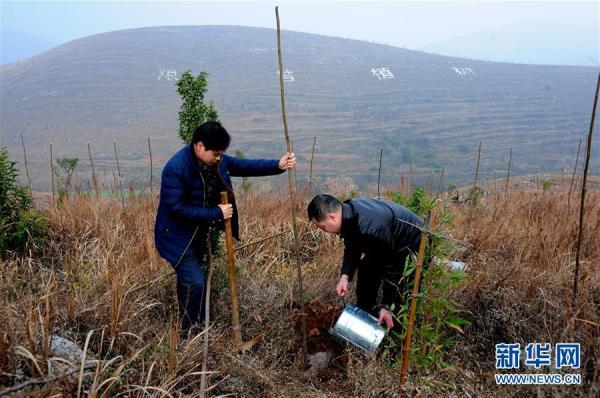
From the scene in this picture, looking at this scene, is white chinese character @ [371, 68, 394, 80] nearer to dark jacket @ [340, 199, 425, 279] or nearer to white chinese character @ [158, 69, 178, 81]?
white chinese character @ [158, 69, 178, 81]

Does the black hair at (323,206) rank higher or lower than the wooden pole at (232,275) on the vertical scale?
higher

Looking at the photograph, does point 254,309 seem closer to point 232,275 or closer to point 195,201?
point 232,275

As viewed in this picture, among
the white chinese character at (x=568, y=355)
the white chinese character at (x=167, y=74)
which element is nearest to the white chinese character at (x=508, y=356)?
the white chinese character at (x=568, y=355)

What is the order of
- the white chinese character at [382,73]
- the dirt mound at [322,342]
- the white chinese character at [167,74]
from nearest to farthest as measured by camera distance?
the dirt mound at [322,342]
the white chinese character at [167,74]
the white chinese character at [382,73]

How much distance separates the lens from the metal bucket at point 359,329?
2.80 m

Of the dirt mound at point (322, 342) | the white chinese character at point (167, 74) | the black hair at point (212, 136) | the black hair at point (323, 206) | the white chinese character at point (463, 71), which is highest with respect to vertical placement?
the white chinese character at point (463, 71)

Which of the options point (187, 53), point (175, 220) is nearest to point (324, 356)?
point (175, 220)

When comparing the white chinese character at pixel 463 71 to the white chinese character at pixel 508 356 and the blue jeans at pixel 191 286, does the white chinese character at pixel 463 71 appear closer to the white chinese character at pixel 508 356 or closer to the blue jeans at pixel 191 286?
the white chinese character at pixel 508 356

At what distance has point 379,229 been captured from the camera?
267 cm

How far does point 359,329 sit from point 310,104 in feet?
88.2

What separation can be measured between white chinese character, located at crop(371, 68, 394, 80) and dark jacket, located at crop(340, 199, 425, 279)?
33079mm

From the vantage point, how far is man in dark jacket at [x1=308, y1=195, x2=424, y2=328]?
8.82 ft

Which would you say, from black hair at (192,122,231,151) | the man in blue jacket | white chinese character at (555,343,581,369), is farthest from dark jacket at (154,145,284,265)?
white chinese character at (555,343,581,369)

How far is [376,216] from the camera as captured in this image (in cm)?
272
